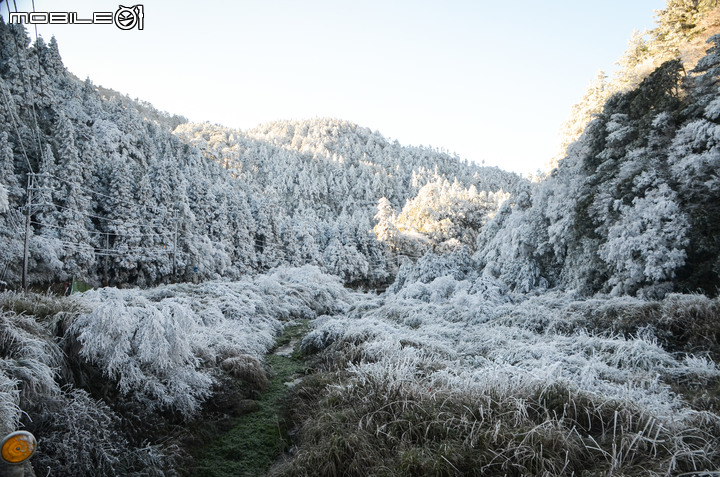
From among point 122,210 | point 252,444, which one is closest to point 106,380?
point 252,444

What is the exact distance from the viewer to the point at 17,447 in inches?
81.8

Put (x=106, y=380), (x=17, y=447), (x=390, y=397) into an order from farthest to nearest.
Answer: (x=106, y=380) < (x=390, y=397) < (x=17, y=447)

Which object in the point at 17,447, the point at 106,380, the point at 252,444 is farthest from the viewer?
the point at 252,444

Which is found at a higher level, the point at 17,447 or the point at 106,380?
the point at 17,447

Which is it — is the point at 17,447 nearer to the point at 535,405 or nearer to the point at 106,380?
the point at 106,380

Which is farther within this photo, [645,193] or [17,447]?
[645,193]

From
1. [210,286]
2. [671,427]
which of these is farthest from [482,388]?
[210,286]

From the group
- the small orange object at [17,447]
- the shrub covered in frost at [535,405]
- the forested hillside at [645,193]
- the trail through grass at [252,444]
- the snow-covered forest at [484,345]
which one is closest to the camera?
the small orange object at [17,447]

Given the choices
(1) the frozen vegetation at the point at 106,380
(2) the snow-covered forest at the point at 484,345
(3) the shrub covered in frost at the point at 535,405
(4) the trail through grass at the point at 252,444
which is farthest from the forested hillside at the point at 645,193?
(1) the frozen vegetation at the point at 106,380

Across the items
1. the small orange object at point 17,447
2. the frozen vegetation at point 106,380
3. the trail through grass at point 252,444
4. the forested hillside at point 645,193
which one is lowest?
the trail through grass at point 252,444

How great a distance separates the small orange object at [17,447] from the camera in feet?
6.73

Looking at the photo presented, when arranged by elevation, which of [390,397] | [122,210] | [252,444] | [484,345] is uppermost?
[122,210]

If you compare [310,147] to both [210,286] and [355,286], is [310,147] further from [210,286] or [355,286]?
[210,286]

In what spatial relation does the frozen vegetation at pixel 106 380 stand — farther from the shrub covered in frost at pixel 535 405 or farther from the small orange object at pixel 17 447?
the shrub covered in frost at pixel 535 405
